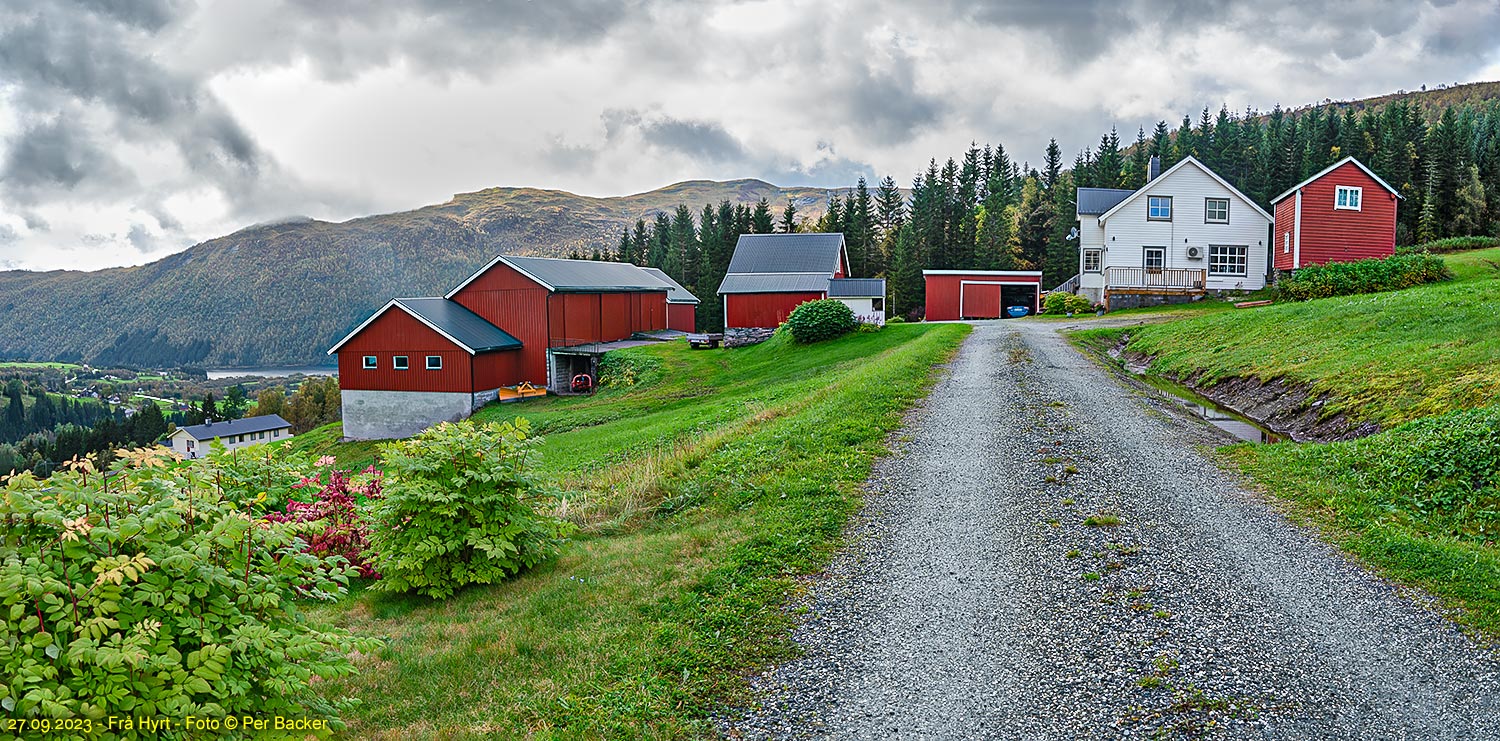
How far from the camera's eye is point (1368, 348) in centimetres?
1714

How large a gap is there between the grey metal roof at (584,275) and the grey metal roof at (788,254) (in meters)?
6.94

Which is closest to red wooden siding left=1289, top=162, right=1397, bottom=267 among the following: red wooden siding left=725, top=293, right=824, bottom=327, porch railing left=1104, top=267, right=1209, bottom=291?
porch railing left=1104, top=267, right=1209, bottom=291

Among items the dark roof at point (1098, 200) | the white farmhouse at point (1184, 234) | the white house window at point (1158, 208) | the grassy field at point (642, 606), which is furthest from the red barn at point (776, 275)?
the grassy field at point (642, 606)

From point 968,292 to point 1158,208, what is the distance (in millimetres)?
12426

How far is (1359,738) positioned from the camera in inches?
214

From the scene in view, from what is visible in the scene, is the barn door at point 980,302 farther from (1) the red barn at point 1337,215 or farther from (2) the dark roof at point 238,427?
(2) the dark roof at point 238,427

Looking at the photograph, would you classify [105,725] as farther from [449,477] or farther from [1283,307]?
[1283,307]

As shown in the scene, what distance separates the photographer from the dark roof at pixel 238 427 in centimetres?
7769

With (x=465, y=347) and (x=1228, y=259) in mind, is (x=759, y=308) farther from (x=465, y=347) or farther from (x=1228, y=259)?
(x=1228, y=259)

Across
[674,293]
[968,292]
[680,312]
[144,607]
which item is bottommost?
[144,607]

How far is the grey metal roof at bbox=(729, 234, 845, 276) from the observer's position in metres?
55.0

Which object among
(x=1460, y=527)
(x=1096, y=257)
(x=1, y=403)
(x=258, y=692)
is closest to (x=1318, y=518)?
(x=1460, y=527)

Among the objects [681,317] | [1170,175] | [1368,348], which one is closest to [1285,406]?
[1368,348]

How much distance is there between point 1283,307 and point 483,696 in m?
26.8
